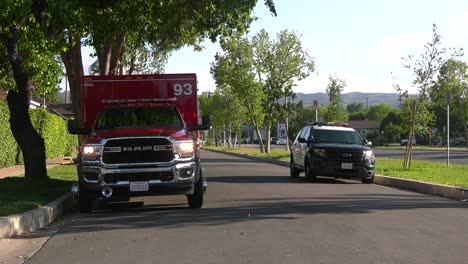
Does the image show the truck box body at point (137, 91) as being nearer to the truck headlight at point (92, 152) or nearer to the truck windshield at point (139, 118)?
the truck windshield at point (139, 118)

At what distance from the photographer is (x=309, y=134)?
1844 cm

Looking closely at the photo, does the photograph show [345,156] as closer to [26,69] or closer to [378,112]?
[26,69]

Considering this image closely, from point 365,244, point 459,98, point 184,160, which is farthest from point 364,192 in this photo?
point 459,98

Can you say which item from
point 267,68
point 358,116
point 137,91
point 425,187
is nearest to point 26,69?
point 137,91

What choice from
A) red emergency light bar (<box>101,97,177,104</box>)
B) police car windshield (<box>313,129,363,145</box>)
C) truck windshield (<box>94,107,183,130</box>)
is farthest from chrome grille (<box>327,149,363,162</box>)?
truck windshield (<box>94,107,183,130</box>)

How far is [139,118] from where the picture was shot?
460 inches

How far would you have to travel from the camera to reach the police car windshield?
18109 millimetres

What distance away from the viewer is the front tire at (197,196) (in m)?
10.8

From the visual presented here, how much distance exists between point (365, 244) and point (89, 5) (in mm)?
8877

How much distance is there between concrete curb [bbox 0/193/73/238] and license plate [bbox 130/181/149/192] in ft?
4.83

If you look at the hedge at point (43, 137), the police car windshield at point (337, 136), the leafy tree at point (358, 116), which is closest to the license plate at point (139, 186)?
the police car windshield at point (337, 136)

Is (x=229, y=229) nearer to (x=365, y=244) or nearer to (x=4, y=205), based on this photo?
(x=365, y=244)

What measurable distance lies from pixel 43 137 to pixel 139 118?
55.7 ft

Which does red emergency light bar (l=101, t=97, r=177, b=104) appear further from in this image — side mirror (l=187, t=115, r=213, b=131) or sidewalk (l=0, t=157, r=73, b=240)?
sidewalk (l=0, t=157, r=73, b=240)
